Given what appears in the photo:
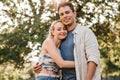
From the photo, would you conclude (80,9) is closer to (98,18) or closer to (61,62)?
(98,18)

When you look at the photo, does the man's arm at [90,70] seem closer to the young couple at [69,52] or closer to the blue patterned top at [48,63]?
the young couple at [69,52]

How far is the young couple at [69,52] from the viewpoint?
11.1 feet

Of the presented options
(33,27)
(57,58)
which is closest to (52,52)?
(57,58)

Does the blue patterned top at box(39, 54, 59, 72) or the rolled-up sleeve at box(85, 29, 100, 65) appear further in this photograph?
the blue patterned top at box(39, 54, 59, 72)

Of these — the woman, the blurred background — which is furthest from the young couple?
the blurred background

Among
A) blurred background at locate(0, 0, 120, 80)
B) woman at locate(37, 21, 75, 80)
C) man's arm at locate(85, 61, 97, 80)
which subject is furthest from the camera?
blurred background at locate(0, 0, 120, 80)

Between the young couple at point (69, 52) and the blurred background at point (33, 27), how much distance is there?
11.2 meters

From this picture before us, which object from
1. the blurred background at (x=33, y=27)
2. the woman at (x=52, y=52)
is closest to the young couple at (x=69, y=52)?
the woman at (x=52, y=52)

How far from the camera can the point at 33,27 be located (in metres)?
15.2

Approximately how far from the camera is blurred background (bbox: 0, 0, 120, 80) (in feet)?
50.7

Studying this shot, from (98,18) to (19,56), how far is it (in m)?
4.05

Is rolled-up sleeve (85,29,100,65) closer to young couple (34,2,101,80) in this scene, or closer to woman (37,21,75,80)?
young couple (34,2,101,80)

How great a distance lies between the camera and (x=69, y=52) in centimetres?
345

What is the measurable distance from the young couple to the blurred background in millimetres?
11220
